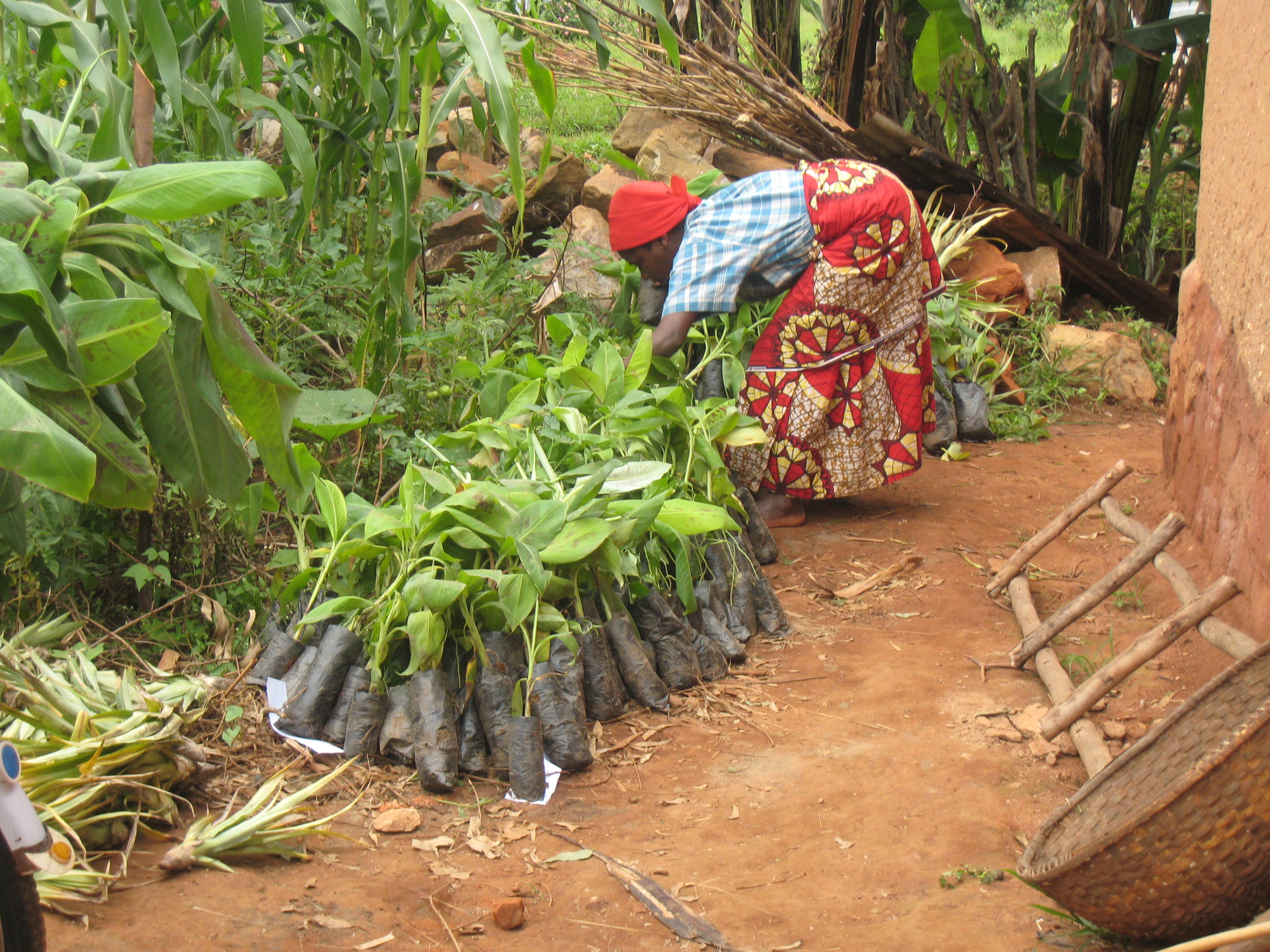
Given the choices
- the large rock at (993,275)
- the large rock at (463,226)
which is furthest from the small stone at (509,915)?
the large rock at (993,275)

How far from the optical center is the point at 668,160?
5.86m

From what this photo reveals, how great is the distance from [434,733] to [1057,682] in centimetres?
153

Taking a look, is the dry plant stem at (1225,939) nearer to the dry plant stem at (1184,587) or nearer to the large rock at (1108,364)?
the dry plant stem at (1184,587)

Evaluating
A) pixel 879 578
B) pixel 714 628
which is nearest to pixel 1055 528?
pixel 879 578

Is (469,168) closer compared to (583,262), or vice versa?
(583,262)

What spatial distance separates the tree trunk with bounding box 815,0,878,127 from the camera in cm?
616

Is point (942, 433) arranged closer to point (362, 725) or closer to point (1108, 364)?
point (1108, 364)

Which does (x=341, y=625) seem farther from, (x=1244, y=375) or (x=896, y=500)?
(x=896, y=500)

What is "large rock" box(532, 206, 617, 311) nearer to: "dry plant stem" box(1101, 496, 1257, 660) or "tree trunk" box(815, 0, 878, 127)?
"tree trunk" box(815, 0, 878, 127)

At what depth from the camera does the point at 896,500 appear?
4383 mm

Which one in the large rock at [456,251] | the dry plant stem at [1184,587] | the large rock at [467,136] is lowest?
the dry plant stem at [1184,587]

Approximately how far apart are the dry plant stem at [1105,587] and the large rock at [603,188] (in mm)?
3420

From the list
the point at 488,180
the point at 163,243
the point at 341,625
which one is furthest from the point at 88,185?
the point at 488,180

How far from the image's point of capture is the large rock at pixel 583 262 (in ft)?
13.9
